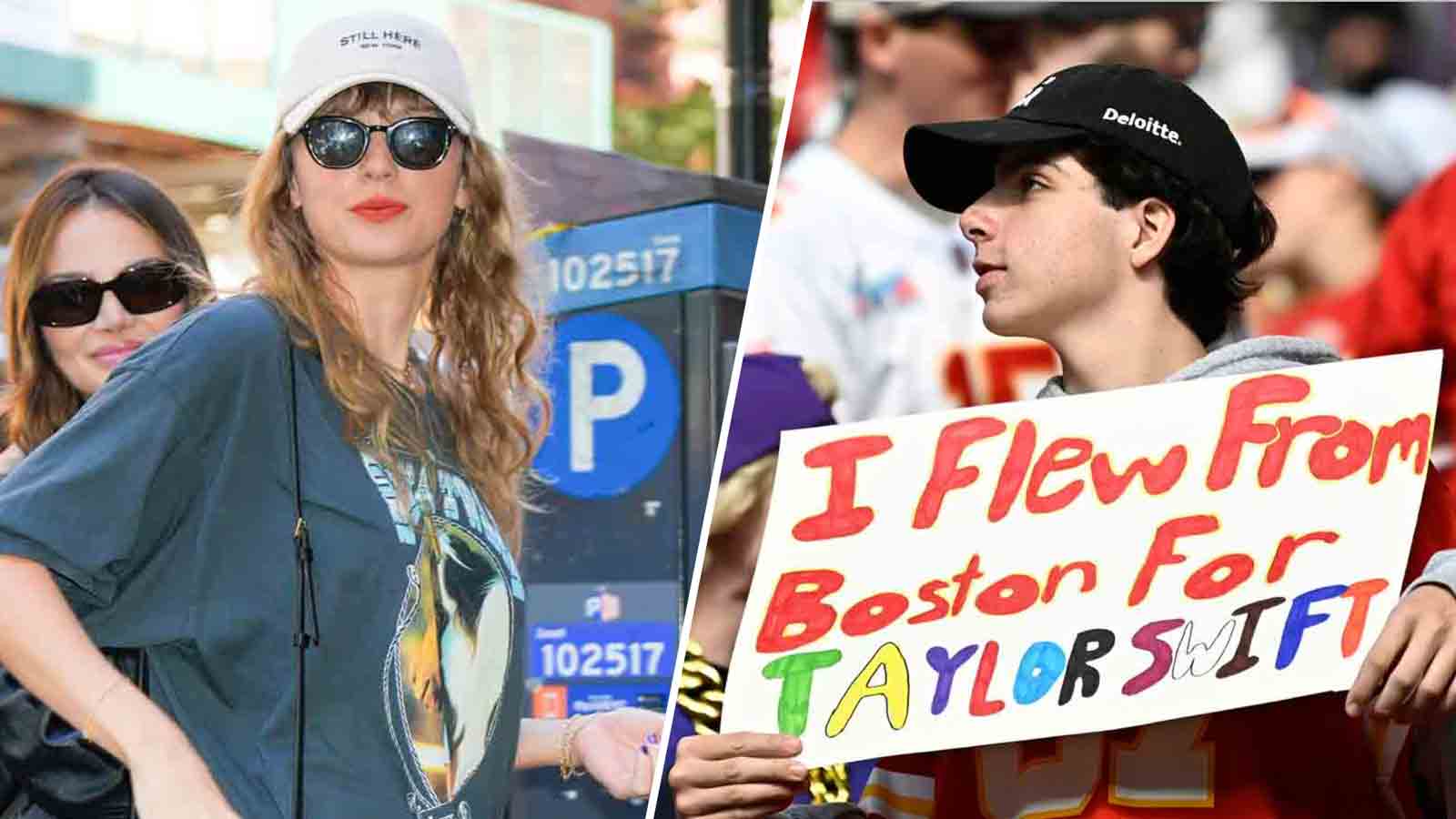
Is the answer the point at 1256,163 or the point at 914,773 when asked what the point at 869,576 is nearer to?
the point at 914,773

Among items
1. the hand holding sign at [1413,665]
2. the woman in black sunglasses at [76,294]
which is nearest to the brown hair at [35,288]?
the woman in black sunglasses at [76,294]

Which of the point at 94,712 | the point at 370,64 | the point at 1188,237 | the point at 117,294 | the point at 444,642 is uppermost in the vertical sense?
the point at 370,64

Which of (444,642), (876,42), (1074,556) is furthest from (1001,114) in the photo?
(444,642)

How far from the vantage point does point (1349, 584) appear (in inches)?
55.8

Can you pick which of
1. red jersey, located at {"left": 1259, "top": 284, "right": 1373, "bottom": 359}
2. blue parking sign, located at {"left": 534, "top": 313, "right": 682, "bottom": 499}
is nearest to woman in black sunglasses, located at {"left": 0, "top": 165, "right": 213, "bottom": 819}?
blue parking sign, located at {"left": 534, "top": 313, "right": 682, "bottom": 499}

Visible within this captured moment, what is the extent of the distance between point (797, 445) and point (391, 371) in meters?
0.65

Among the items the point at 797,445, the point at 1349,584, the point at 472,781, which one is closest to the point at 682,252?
the point at 472,781

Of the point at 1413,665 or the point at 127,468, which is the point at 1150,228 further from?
the point at 127,468

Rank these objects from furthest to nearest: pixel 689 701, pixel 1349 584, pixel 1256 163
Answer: pixel 1256 163 → pixel 689 701 → pixel 1349 584

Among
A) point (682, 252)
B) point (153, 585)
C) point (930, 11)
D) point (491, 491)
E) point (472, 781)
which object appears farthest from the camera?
point (682, 252)

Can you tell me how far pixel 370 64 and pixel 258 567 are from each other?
0.58 meters

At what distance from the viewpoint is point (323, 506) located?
5.89 feet

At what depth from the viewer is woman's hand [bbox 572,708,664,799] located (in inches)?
85.1

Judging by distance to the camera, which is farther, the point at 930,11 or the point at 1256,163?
the point at 1256,163
